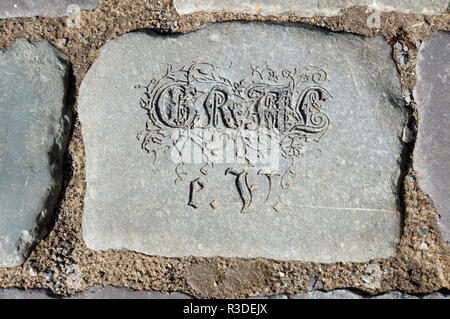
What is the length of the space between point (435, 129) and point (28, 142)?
1.67 m

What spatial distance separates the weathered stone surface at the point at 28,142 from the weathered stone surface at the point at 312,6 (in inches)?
27.6

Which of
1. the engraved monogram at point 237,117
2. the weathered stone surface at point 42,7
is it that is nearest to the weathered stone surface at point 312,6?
the engraved monogram at point 237,117

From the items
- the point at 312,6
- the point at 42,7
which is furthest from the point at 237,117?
the point at 42,7

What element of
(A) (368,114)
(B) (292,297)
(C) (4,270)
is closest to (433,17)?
(A) (368,114)

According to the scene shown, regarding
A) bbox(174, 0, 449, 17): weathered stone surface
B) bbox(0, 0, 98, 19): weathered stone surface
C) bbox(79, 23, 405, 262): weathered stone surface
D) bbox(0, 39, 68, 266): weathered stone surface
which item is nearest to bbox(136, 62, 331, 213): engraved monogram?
bbox(79, 23, 405, 262): weathered stone surface

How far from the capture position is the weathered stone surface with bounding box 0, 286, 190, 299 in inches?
72.5

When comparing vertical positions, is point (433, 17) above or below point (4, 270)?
above

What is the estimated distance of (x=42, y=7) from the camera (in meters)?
1.98

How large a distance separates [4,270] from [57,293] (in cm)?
25

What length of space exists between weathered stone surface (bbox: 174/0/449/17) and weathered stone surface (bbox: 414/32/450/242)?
154 millimetres

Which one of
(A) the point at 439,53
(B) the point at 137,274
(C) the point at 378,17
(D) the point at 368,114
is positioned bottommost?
(B) the point at 137,274

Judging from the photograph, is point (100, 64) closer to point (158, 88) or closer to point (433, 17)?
point (158, 88)

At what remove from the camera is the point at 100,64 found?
186 cm

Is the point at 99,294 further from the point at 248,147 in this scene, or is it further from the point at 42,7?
the point at 42,7
